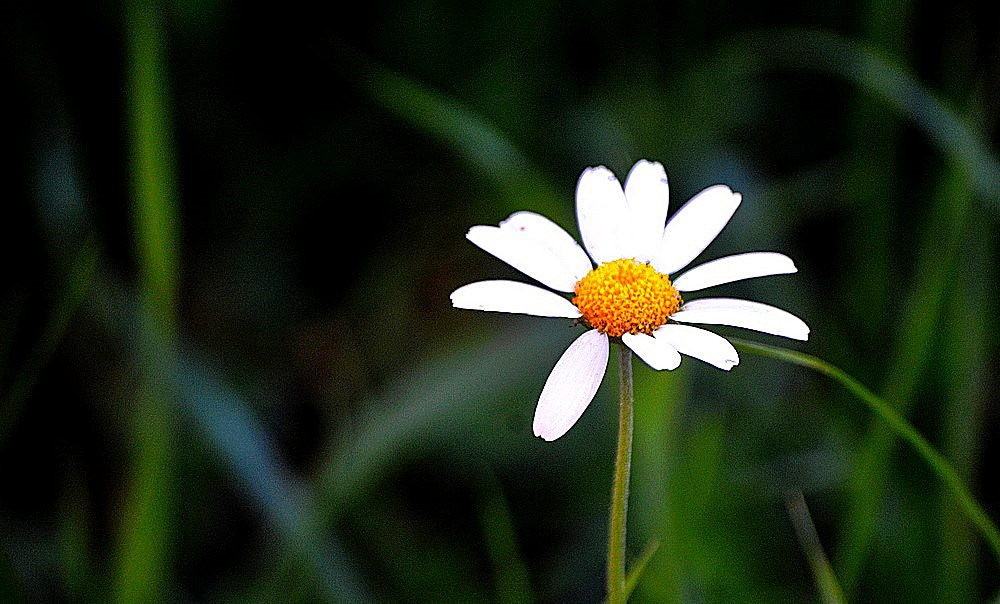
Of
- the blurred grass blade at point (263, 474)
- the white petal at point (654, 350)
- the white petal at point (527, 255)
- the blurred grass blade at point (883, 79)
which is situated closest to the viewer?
the white petal at point (654, 350)

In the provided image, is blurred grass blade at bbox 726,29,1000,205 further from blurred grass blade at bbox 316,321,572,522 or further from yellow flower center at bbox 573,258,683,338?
yellow flower center at bbox 573,258,683,338

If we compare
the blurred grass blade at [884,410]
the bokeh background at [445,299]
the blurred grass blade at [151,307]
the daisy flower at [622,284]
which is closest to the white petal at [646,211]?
the daisy flower at [622,284]

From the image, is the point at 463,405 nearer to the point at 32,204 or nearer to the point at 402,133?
the point at 402,133

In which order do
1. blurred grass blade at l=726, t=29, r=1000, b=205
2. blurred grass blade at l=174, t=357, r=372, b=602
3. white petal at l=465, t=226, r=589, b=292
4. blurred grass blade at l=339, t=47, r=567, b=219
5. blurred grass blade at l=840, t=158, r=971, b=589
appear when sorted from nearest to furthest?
white petal at l=465, t=226, r=589, b=292
blurred grass blade at l=840, t=158, r=971, b=589
blurred grass blade at l=174, t=357, r=372, b=602
blurred grass blade at l=726, t=29, r=1000, b=205
blurred grass blade at l=339, t=47, r=567, b=219

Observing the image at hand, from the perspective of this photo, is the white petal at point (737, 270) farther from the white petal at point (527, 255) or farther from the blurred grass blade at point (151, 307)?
the blurred grass blade at point (151, 307)

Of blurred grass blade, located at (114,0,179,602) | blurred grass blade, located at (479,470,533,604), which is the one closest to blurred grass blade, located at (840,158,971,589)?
blurred grass blade, located at (479,470,533,604)

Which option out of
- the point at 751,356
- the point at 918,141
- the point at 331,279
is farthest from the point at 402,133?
the point at 918,141

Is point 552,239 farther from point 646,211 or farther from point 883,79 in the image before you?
point 883,79
